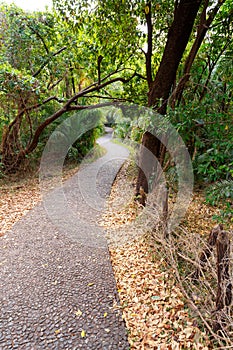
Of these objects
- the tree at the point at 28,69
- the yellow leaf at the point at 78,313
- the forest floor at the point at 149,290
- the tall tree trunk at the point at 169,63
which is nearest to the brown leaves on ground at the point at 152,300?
the forest floor at the point at 149,290

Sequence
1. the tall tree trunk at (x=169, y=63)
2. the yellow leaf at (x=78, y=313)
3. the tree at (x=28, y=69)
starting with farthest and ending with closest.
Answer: the tree at (x=28, y=69)
the tall tree trunk at (x=169, y=63)
the yellow leaf at (x=78, y=313)

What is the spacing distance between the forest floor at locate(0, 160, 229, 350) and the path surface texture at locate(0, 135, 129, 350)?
0.11m

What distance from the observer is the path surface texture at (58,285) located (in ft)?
5.22

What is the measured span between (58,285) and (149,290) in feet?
2.76

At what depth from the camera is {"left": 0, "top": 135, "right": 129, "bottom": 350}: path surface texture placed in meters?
1.59

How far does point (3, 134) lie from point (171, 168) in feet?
12.6

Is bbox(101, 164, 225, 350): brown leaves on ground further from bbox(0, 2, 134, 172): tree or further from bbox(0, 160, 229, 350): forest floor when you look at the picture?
bbox(0, 2, 134, 172): tree

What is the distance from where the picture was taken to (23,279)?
84.4 inches

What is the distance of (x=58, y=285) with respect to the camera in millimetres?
2076

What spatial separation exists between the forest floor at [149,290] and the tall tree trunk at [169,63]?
870 mm

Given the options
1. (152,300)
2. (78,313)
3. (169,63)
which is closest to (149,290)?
(152,300)

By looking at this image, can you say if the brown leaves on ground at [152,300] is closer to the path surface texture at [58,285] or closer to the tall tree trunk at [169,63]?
the path surface texture at [58,285]

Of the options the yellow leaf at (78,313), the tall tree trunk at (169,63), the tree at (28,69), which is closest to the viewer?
the yellow leaf at (78,313)

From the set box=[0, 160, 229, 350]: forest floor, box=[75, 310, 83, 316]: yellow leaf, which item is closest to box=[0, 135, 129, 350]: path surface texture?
box=[75, 310, 83, 316]: yellow leaf
